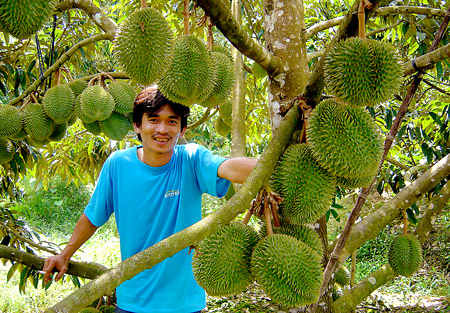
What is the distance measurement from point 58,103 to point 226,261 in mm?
1288

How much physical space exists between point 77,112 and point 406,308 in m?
2.61

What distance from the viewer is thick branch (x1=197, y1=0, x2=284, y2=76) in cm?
79

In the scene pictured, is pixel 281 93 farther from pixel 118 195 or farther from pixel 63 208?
pixel 63 208

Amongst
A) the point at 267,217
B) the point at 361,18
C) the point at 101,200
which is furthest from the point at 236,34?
the point at 101,200

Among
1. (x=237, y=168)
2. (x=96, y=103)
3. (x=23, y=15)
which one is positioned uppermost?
(x=96, y=103)

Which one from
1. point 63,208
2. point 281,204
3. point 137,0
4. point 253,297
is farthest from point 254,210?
point 63,208

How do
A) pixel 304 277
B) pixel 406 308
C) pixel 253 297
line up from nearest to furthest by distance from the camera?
pixel 304 277
pixel 406 308
pixel 253 297

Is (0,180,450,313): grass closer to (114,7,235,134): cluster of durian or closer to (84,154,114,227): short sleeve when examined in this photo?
(84,154,114,227): short sleeve

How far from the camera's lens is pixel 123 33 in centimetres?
90

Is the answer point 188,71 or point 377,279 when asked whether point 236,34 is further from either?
point 377,279

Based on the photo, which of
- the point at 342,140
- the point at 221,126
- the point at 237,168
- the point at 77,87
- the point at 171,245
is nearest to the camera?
the point at 171,245

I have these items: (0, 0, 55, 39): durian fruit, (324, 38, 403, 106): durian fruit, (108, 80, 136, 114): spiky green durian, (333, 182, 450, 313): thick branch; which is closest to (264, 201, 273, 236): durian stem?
(324, 38, 403, 106): durian fruit

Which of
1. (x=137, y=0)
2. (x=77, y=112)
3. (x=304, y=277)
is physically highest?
(x=137, y=0)

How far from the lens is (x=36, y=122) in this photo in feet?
5.89
